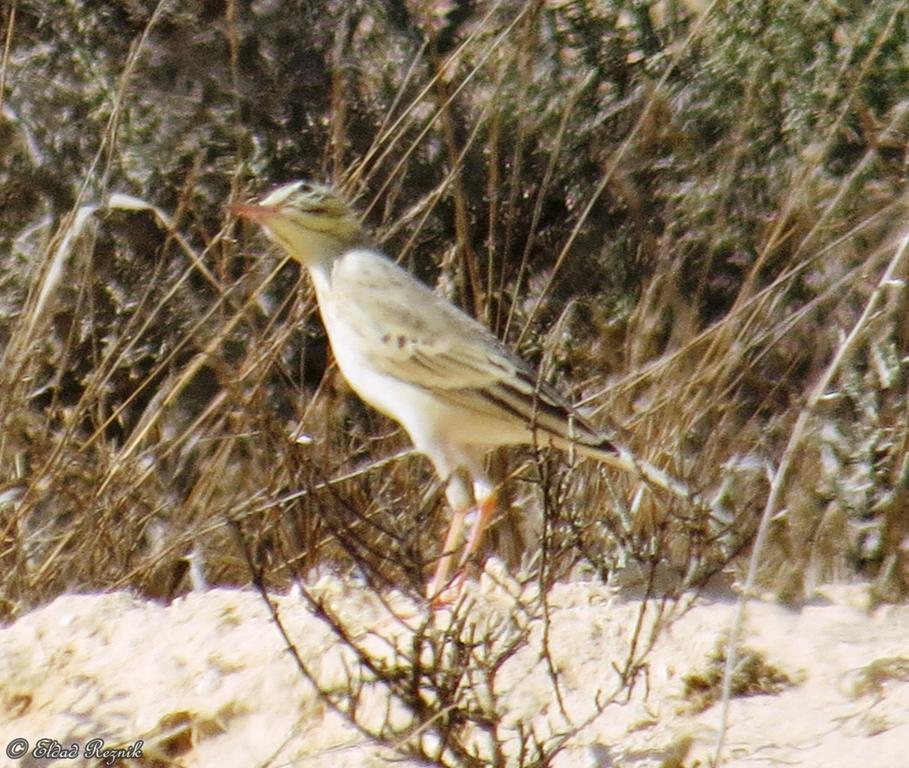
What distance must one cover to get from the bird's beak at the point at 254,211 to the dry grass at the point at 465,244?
0.34 metres

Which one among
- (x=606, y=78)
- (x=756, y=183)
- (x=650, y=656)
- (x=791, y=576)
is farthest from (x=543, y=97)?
(x=650, y=656)

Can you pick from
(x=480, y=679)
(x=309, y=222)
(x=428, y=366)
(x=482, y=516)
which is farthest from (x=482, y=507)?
(x=480, y=679)

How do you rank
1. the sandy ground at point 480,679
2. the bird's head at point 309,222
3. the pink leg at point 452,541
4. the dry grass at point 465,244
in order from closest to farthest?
1. the sandy ground at point 480,679
2. the pink leg at point 452,541
3. the bird's head at point 309,222
4. the dry grass at point 465,244

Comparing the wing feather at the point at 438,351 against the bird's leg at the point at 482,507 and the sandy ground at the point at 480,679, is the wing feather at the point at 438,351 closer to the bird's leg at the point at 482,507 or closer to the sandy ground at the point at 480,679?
the bird's leg at the point at 482,507

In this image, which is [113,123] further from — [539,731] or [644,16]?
[644,16]

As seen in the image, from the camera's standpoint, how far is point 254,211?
6445 millimetres

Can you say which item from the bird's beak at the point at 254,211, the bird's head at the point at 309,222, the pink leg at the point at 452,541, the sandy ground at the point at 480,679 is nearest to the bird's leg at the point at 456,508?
the pink leg at the point at 452,541

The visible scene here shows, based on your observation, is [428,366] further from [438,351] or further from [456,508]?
[456,508]

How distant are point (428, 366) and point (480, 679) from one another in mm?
1617

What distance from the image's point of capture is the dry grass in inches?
273

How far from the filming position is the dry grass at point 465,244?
6945mm

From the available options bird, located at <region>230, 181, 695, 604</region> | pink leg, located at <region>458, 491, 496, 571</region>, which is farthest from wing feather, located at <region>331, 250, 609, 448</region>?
pink leg, located at <region>458, 491, 496, 571</region>

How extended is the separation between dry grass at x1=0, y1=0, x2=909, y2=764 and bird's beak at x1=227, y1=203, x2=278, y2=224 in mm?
338

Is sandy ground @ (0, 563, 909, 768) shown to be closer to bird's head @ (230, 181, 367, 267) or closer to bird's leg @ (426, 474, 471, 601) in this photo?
bird's leg @ (426, 474, 471, 601)
